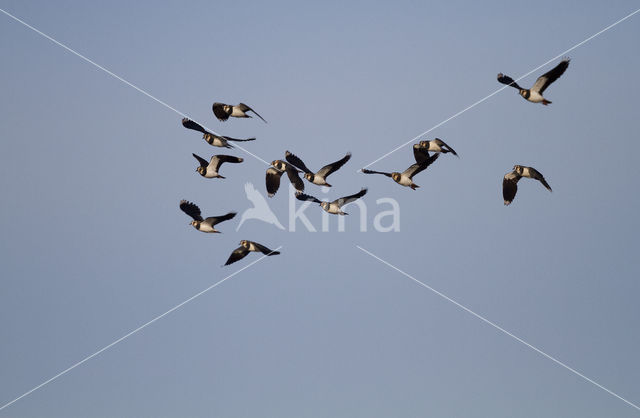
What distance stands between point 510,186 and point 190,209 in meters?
11.5

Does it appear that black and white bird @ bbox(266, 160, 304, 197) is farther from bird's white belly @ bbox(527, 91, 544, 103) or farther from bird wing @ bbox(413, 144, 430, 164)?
bird's white belly @ bbox(527, 91, 544, 103)

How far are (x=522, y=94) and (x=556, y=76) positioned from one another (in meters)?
1.28

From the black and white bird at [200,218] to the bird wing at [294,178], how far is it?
2518 mm

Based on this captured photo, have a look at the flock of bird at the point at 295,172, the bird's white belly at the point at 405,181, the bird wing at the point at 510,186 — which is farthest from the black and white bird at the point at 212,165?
the bird wing at the point at 510,186

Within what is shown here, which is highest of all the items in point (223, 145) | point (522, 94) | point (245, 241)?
point (522, 94)

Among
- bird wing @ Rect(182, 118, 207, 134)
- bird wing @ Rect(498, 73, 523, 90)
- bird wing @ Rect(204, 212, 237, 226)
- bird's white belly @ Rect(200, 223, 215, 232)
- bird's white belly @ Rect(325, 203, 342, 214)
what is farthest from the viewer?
bird's white belly @ Rect(325, 203, 342, 214)

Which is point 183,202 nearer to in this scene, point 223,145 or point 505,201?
point 223,145

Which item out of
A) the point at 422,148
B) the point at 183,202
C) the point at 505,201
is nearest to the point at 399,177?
the point at 422,148

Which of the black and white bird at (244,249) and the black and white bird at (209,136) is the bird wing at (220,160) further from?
the black and white bird at (244,249)

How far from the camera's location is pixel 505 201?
4494cm

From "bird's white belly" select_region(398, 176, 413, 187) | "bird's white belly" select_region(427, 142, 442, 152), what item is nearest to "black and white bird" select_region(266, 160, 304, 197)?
"bird's white belly" select_region(398, 176, 413, 187)

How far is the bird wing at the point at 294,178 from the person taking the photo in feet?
152

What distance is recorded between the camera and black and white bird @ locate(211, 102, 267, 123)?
151 ft

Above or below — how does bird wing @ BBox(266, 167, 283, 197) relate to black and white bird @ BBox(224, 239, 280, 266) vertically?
above
